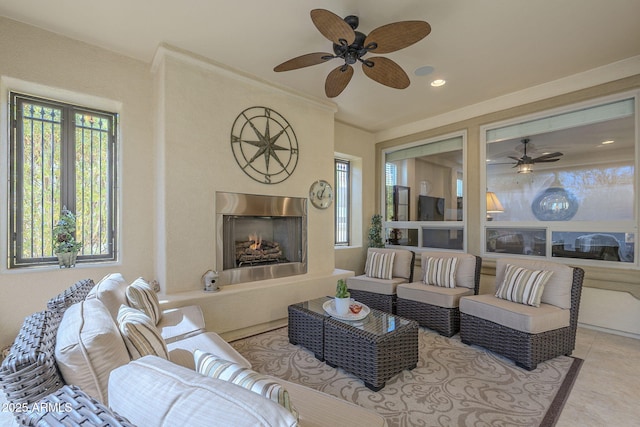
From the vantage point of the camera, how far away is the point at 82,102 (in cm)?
297

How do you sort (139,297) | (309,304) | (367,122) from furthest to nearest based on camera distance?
(367,122)
(309,304)
(139,297)

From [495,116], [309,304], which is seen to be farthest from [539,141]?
[309,304]

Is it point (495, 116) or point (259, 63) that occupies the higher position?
point (259, 63)

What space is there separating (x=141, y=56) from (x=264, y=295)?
3004 mm

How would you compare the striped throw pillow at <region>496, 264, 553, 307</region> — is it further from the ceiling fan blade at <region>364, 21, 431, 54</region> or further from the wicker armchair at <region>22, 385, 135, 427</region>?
the wicker armchair at <region>22, 385, 135, 427</region>

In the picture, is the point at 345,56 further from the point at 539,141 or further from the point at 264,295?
the point at 539,141

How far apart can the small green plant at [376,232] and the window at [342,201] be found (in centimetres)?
46

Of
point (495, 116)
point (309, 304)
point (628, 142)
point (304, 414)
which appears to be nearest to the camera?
point (304, 414)

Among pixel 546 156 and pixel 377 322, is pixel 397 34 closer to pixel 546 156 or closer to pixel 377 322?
pixel 377 322

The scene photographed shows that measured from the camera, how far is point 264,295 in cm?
335

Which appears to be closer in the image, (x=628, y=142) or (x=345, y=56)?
(x=345, y=56)

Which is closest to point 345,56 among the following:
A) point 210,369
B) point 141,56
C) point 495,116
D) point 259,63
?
point 259,63

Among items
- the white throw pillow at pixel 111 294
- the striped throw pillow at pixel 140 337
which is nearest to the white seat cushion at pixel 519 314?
the striped throw pillow at pixel 140 337

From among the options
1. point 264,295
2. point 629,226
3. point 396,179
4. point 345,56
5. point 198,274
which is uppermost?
point 345,56
